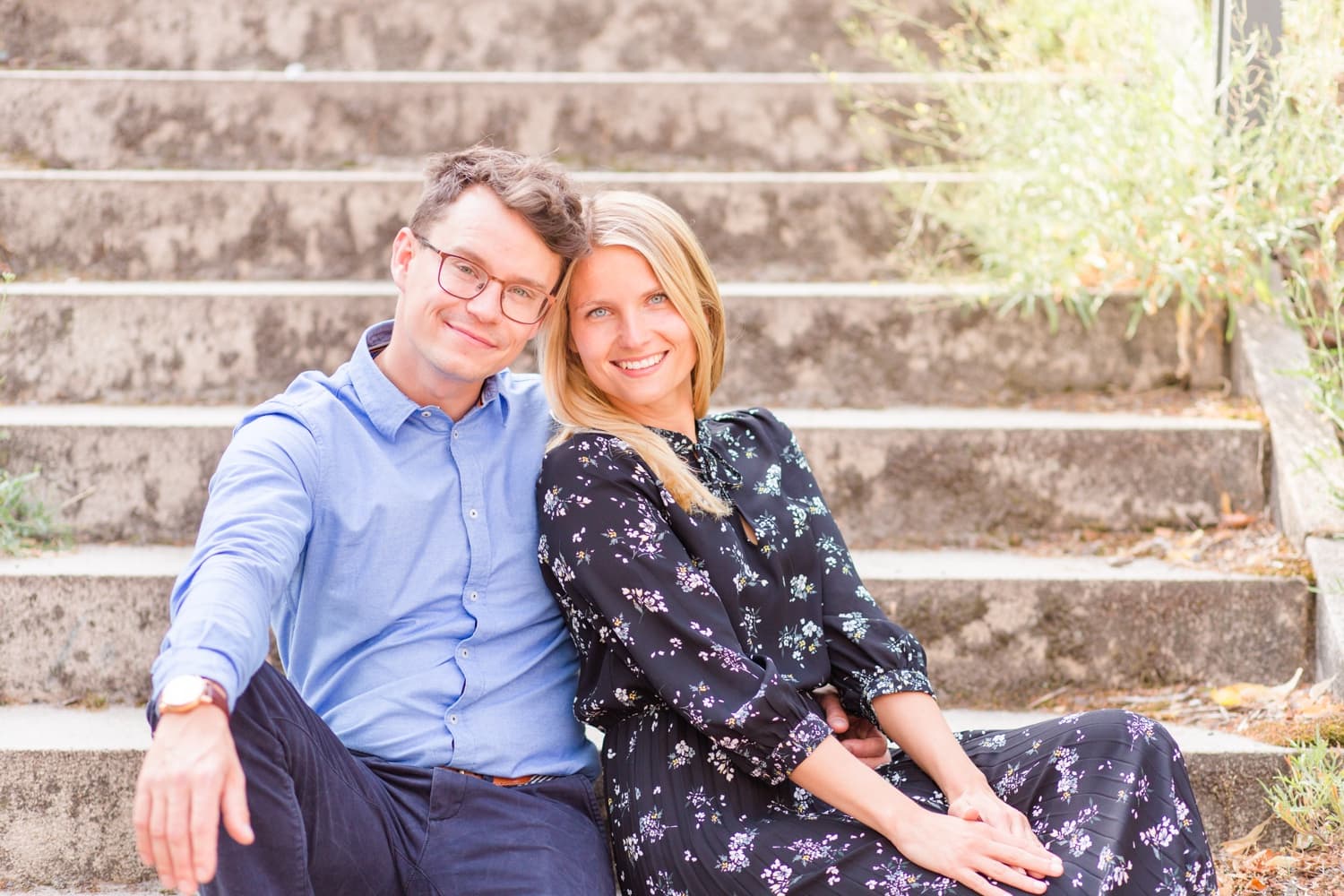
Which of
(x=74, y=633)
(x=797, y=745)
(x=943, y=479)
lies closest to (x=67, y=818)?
(x=74, y=633)

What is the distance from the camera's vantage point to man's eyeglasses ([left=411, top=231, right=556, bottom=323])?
1.84 metres

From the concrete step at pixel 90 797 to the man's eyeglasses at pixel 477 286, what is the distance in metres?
0.94

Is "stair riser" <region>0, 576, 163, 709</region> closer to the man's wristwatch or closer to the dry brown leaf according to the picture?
the man's wristwatch

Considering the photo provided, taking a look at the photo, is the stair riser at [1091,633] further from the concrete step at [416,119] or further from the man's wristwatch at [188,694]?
the concrete step at [416,119]

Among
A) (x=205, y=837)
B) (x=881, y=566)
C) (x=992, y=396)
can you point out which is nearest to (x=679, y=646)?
(x=205, y=837)

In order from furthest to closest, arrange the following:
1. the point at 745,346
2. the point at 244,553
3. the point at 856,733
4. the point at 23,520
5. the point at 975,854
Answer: the point at 745,346
the point at 23,520
the point at 856,733
the point at 975,854
the point at 244,553

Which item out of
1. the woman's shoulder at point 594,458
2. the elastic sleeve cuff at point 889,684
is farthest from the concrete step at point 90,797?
the woman's shoulder at point 594,458

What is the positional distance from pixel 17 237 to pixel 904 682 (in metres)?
2.52

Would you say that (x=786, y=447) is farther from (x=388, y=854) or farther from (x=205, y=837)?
(x=205, y=837)

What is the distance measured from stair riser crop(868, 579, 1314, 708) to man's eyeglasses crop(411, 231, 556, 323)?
36.4 inches

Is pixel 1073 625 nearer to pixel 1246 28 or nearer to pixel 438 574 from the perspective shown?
pixel 438 574

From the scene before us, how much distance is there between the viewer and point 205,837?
51.1 inches

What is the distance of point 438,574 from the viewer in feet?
6.01

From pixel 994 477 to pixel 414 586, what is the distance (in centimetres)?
136
